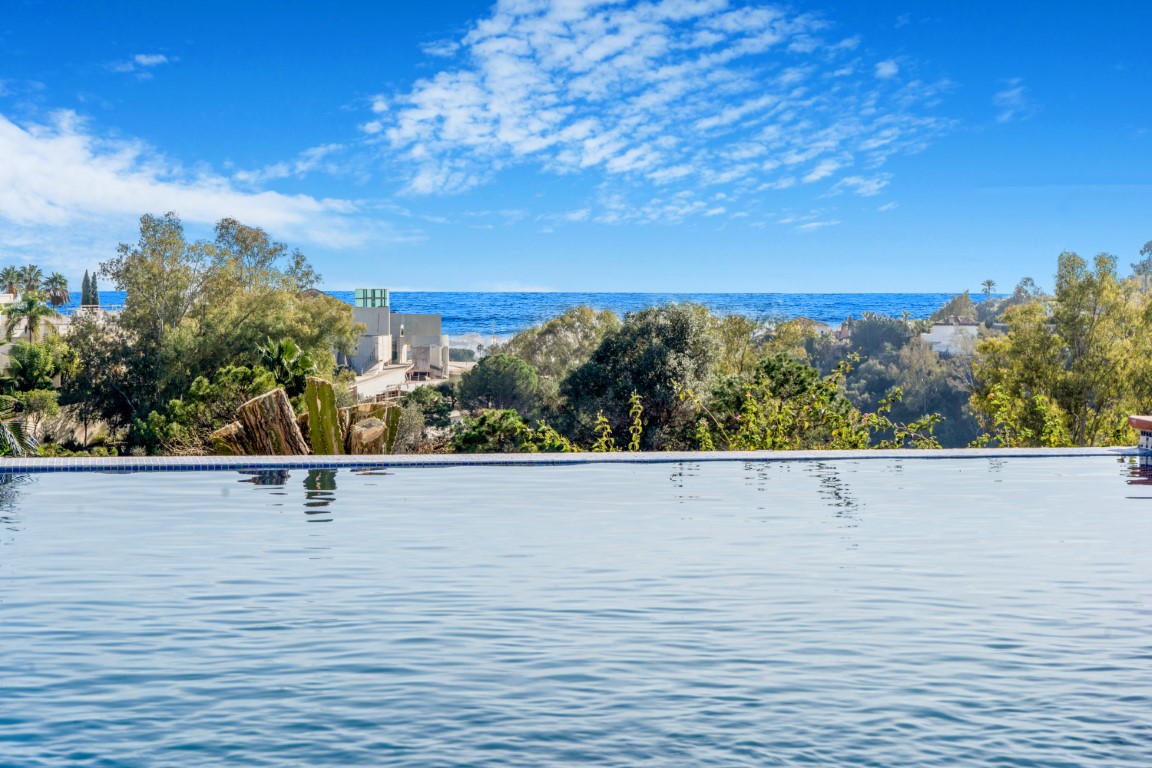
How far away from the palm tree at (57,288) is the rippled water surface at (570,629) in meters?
61.9

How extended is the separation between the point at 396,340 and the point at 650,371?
4589 cm

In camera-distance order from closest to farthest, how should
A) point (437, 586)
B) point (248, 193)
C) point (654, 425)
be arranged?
1. point (437, 586)
2. point (654, 425)
3. point (248, 193)

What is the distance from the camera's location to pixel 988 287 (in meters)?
90.4

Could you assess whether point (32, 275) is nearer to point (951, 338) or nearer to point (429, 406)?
point (429, 406)

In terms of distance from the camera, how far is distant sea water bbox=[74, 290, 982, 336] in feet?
271

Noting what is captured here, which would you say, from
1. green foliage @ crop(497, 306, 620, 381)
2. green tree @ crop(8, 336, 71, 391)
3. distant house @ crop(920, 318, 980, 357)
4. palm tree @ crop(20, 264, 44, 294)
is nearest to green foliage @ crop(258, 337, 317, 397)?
green tree @ crop(8, 336, 71, 391)

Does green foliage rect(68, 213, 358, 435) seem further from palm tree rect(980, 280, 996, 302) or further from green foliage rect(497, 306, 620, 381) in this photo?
palm tree rect(980, 280, 996, 302)

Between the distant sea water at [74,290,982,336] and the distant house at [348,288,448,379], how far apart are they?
352 inches

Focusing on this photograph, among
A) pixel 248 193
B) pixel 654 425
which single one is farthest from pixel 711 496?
pixel 248 193

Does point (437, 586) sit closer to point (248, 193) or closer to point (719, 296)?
point (248, 193)

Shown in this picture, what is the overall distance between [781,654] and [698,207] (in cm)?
8681

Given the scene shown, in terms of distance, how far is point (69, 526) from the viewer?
26.5ft

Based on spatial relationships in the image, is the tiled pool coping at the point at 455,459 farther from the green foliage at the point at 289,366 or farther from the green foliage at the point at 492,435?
the green foliage at the point at 289,366

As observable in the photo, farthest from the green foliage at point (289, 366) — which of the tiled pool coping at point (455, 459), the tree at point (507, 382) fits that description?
the tree at point (507, 382)
